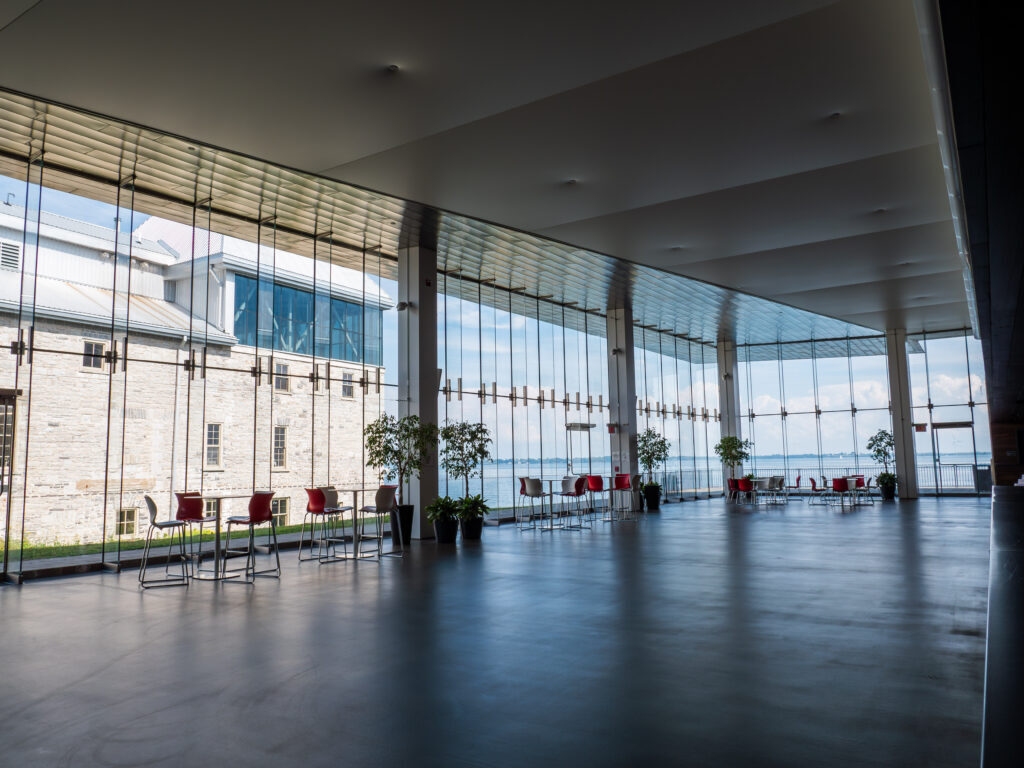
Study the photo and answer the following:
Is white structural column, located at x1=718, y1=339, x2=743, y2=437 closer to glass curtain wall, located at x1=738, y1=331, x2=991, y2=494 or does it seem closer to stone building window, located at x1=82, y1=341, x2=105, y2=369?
glass curtain wall, located at x1=738, y1=331, x2=991, y2=494

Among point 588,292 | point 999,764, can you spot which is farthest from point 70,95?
point 588,292

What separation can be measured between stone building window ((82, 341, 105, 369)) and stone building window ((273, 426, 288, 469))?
8.45 ft

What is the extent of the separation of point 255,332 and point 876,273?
11.1m

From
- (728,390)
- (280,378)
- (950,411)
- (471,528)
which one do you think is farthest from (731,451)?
(280,378)

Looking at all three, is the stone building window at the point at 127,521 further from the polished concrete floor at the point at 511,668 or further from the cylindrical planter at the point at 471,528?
the cylindrical planter at the point at 471,528

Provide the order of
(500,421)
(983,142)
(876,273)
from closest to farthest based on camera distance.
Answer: (983,142) < (876,273) < (500,421)

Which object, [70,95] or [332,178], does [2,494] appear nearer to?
[70,95]

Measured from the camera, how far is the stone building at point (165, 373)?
8305 mm

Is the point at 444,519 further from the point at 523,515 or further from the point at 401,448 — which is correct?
the point at 523,515

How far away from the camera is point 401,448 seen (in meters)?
10.7

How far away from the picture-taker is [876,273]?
43.9ft

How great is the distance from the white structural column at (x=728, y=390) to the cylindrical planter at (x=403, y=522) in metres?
14.3

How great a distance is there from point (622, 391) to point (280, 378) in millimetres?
9053

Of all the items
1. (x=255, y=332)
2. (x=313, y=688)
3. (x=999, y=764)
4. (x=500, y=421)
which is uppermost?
(x=255, y=332)
